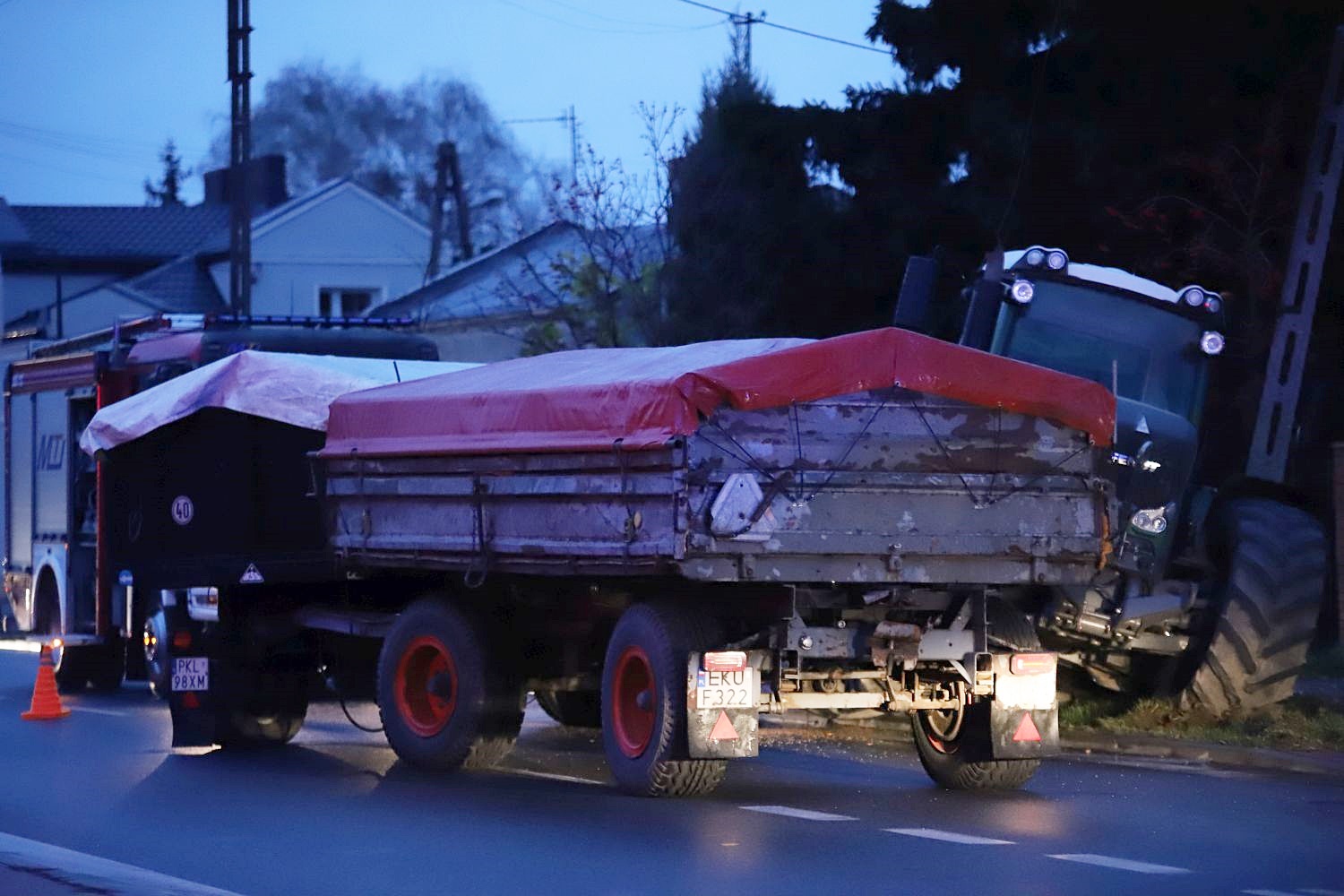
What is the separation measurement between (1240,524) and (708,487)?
559cm

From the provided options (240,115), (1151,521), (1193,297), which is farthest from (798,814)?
(240,115)

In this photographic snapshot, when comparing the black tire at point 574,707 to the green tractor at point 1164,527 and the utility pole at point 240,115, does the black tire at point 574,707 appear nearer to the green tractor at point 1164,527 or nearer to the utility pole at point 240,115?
the green tractor at point 1164,527

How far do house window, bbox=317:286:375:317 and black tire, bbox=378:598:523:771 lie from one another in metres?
49.6

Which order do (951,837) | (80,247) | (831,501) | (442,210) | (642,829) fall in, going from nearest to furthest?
(951,837)
(642,829)
(831,501)
(80,247)
(442,210)

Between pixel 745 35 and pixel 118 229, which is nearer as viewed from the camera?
pixel 745 35

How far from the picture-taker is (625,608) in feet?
42.5

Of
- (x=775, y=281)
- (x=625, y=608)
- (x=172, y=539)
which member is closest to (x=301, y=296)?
(x=775, y=281)

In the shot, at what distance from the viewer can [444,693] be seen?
1392 cm

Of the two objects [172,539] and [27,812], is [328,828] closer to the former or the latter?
[27,812]

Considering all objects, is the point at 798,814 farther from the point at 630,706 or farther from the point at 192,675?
the point at 192,675

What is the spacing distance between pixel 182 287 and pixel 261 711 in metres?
47.4

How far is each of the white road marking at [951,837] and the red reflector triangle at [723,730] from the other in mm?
1028

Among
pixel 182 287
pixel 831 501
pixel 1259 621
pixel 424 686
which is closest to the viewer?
pixel 831 501

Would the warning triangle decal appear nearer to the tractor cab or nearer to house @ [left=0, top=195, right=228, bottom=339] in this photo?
the tractor cab
